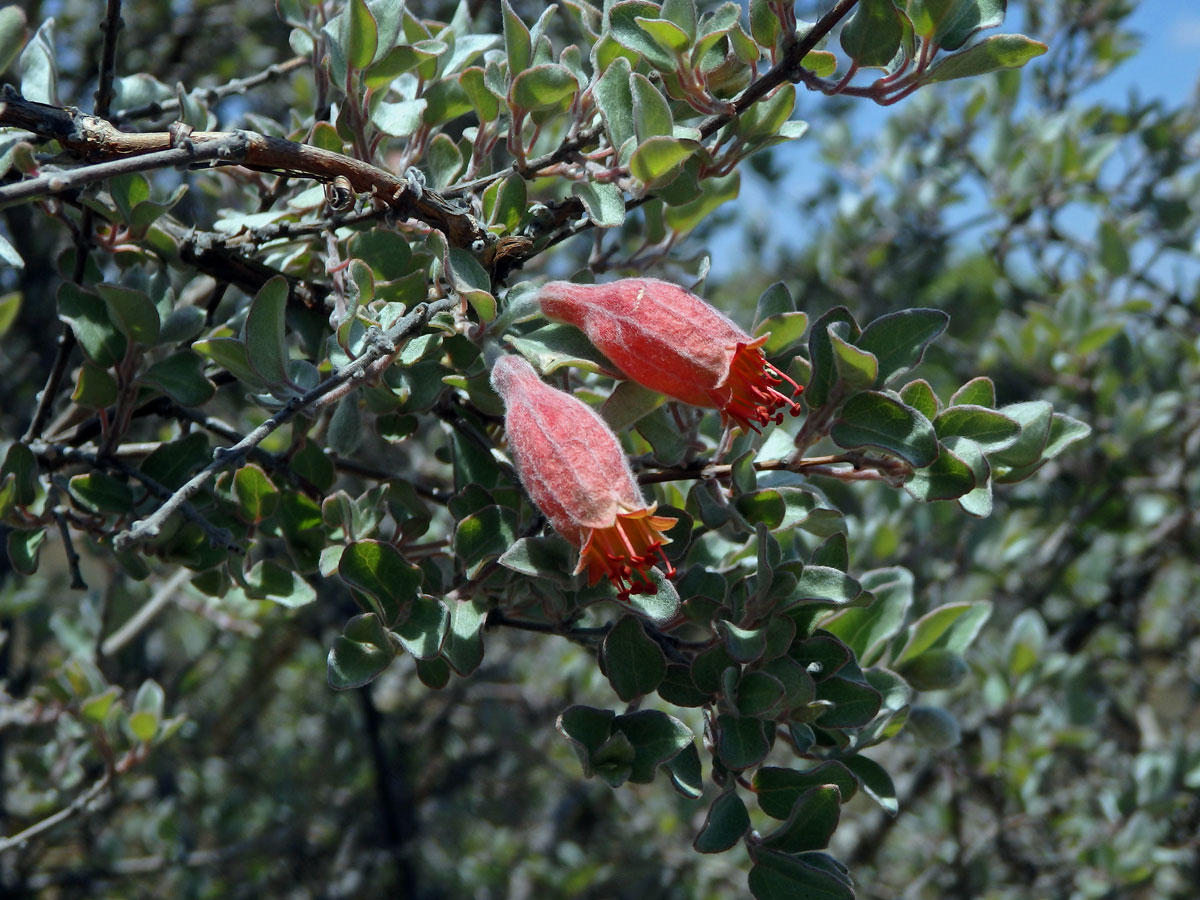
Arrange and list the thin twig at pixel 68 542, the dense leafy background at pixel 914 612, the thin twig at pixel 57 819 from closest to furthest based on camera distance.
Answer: the thin twig at pixel 68 542
the thin twig at pixel 57 819
the dense leafy background at pixel 914 612

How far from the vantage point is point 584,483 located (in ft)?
3.27

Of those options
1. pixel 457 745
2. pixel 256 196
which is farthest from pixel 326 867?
pixel 256 196

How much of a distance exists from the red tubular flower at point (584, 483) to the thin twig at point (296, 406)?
12 centimetres

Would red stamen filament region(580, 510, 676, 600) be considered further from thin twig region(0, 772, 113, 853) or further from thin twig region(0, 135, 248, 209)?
thin twig region(0, 772, 113, 853)

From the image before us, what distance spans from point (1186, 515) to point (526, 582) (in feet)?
7.93

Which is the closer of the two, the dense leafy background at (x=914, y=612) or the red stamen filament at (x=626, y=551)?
the red stamen filament at (x=626, y=551)

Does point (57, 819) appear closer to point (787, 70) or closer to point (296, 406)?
point (296, 406)

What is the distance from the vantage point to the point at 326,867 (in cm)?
335

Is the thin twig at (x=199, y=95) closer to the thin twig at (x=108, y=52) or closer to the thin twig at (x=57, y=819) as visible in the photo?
the thin twig at (x=108, y=52)

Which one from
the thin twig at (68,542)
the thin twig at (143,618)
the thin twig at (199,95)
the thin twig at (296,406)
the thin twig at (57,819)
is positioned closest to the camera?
the thin twig at (296,406)

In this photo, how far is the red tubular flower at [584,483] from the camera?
100 centimetres

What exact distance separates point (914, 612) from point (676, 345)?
1705 millimetres

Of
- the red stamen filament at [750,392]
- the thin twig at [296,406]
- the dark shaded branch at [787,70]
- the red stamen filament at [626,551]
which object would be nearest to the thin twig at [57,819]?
the thin twig at [296,406]

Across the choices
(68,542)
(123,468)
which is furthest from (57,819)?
(123,468)
